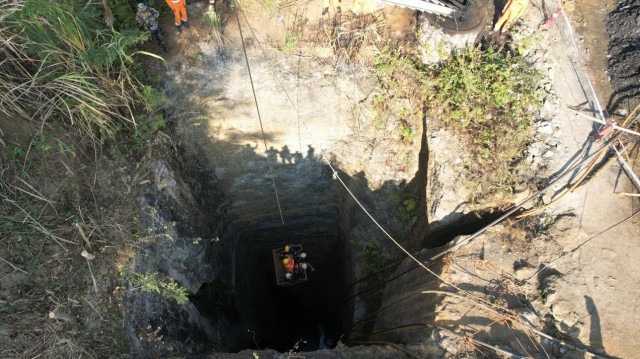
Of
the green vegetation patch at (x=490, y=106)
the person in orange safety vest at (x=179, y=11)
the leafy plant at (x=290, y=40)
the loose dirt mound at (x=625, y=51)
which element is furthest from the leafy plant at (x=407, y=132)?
the person in orange safety vest at (x=179, y=11)

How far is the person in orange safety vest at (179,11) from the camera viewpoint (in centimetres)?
518

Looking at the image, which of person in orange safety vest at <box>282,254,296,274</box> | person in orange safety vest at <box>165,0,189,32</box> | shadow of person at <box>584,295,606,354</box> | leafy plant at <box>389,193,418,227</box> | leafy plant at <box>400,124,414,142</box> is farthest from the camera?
person in orange safety vest at <box>282,254,296,274</box>

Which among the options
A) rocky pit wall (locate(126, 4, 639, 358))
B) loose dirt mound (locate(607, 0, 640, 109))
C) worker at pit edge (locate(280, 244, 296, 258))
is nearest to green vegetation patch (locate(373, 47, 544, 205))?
rocky pit wall (locate(126, 4, 639, 358))

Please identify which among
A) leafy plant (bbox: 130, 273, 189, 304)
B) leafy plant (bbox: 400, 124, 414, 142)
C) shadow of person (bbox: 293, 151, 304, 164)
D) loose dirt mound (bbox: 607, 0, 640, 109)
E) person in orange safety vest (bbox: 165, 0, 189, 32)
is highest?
person in orange safety vest (bbox: 165, 0, 189, 32)

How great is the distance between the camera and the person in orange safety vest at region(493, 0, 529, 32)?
530cm

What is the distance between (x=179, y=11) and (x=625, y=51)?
7.02 metres

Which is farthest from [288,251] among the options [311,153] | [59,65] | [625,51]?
[625,51]

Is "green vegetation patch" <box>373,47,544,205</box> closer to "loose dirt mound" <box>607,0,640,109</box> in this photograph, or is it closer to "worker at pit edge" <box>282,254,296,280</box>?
"loose dirt mound" <box>607,0,640,109</box>

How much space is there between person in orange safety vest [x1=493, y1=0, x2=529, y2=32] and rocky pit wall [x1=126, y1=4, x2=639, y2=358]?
2.27 ft

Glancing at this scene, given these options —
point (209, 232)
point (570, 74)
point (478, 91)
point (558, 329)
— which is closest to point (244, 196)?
point (209, 232)

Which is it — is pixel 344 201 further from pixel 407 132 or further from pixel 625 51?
pixel 625 51

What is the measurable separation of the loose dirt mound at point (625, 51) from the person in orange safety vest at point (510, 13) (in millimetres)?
1824

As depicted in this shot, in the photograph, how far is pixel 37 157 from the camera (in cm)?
460

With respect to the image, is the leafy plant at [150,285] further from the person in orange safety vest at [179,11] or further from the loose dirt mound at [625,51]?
the loose dirt mound at [625,51]
